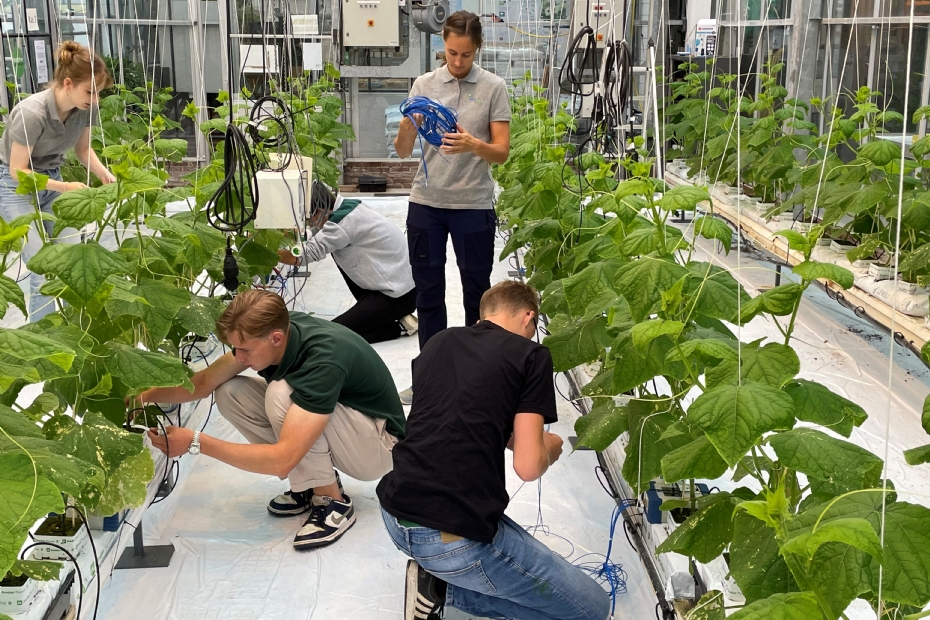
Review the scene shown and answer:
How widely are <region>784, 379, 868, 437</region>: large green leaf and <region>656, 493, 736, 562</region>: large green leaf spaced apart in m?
0.23

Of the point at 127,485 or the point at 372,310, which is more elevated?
the point at 127,485

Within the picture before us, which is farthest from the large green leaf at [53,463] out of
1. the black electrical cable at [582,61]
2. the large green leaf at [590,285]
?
the black electrical cable at [582,61]

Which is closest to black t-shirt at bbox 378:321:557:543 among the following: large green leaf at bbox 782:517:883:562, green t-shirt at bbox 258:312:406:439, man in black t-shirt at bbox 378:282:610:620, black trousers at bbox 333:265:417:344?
man in black t-shirt at bbox 378:282:610:620

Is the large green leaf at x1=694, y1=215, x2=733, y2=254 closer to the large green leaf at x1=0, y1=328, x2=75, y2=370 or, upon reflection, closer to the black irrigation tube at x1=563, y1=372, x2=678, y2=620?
the black irrigation tube at x1=563, y1=372, x2=678, y2=620

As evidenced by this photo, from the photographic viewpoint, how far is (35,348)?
1420mm

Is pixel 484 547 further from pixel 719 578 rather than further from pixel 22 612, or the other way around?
pixel 22 612

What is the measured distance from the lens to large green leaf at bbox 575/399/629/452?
7.14 ft

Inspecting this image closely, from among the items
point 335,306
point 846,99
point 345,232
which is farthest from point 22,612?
point 846,99

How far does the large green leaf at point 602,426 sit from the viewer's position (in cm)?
218

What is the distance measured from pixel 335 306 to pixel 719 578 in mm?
3382

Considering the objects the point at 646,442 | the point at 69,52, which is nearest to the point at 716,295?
the point at 646,442

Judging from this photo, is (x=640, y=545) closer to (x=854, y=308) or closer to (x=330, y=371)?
(x=330, y=371)

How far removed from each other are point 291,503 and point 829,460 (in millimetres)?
1805

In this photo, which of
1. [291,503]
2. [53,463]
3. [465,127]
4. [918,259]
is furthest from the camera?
[465,127]
